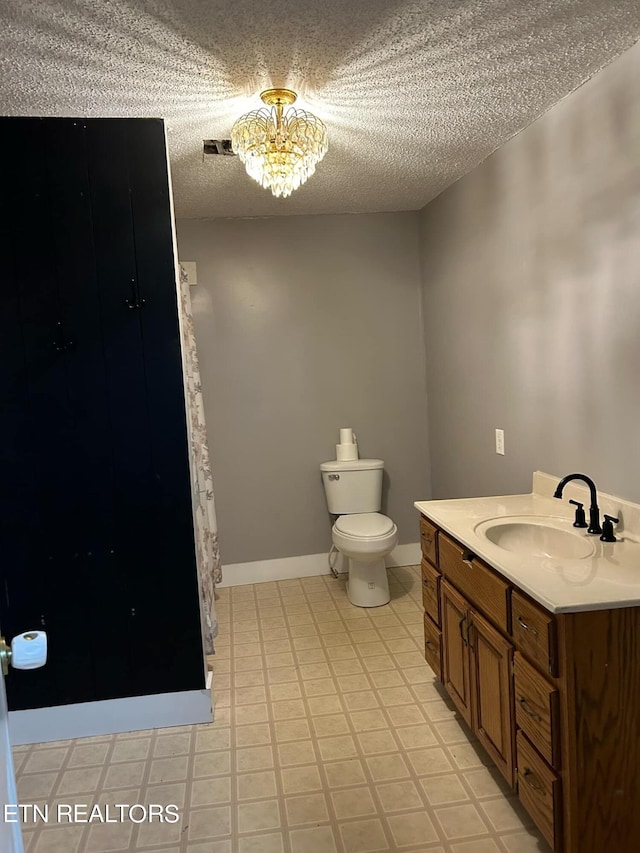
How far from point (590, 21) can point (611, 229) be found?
23.7 inches

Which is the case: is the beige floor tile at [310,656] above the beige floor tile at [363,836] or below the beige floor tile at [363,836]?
above

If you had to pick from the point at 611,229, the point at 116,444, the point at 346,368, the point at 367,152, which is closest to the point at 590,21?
the point at 611,229

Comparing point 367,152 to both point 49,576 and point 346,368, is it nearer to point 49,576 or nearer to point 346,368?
point 346,368

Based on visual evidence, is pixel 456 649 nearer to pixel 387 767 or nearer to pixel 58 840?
pixel 387 767

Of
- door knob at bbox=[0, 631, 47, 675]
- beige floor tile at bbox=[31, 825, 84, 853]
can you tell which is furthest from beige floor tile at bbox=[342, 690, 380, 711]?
door knob at bbox=[0, 631, 47, 675]

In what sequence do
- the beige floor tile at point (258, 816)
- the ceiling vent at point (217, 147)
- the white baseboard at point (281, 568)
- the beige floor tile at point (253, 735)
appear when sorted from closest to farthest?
the beige floor tile at point (258, 816) < the beige floor tile at point (253, 735) < the ceiling vent at point (217, 147) < the white baseboard at point (281, 568)

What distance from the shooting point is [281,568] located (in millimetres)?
3969

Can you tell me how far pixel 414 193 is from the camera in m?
3.44

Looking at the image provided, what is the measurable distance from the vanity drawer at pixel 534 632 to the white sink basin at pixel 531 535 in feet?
1.30

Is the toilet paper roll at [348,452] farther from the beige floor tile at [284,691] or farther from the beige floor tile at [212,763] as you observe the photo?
the beige floor tile at [212,763]

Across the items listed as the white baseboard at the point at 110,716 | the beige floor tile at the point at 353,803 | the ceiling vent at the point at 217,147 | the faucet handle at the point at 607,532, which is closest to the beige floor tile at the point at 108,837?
the white baseboard at the point at 110,716

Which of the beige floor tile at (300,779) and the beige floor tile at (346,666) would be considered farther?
the beige floor tile at (346,666)

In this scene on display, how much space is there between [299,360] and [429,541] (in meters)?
1.77

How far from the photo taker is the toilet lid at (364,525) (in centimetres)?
338
